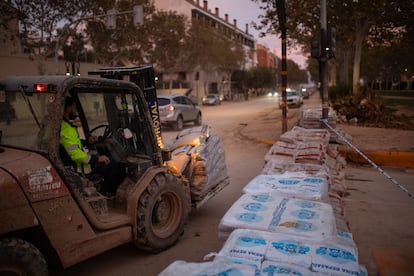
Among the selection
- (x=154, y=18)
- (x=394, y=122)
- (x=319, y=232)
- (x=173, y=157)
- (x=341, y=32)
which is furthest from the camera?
(x=154, y=18)

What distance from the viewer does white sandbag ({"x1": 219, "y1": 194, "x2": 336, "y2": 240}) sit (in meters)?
3.18

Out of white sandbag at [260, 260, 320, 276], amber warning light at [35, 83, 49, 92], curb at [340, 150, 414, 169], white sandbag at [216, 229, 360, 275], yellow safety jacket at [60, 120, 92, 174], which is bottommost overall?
curb at [340, 150, 414, 169]

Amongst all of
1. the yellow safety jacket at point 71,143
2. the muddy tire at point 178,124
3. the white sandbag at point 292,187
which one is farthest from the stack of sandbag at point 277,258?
the muddy tire at point 178,124

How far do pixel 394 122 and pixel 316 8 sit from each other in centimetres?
685

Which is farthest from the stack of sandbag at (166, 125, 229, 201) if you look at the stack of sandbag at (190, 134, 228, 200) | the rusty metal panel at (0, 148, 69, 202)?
the rusty metal panel at (0, 148, 69, 202)

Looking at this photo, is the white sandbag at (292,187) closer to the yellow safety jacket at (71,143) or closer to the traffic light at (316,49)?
the yellow safety jacket at (71,143)

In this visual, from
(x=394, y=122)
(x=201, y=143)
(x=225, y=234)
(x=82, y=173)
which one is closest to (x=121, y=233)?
(x=82, y=173)

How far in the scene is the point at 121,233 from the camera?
4.17 metres

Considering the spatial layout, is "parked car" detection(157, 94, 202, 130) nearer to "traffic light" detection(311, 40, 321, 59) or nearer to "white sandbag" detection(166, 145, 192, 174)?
"traffic light" detection(311, 40, 321, 59)

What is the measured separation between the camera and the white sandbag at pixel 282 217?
3.18 meters

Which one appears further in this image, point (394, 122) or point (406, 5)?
point (406, 5)

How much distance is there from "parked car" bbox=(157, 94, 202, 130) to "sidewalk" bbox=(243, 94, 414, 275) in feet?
34.2

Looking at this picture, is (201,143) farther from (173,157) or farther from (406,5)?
(406,5)

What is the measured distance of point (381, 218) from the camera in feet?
19.6
